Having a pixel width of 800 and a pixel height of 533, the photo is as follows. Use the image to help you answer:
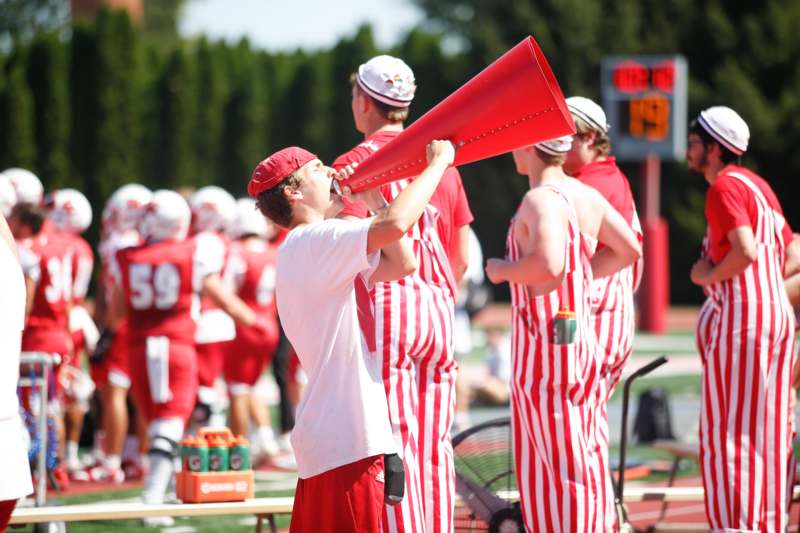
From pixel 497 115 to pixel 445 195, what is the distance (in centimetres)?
118

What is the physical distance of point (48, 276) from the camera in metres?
9.34

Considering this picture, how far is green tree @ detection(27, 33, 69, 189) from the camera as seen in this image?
34.2 meters

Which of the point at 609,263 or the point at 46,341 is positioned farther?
the point at 46,341

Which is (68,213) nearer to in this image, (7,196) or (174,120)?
(7,196)

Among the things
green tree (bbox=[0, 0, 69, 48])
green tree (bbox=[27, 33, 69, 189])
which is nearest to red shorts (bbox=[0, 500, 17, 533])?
green tree (bbox=[27, 33, 69, 189])

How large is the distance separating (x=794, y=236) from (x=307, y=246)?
11.1ft

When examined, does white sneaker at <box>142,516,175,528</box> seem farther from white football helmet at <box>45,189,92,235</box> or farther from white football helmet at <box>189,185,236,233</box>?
white football helmet at <box>45,189,92,235</box>

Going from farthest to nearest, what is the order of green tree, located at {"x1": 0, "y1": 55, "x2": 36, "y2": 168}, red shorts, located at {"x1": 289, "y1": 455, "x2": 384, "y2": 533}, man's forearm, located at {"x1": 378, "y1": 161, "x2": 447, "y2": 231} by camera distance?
green tree, located at {"x1": 0, "y1": 55, "x2": 36, "y2": 168}, red shorts, located at {"x1": 289, "y1": 455, "x2": 384, "y2": 533}, man's forearm, located at {"x1": 378, "y1": 161, "x2": 447, "y2": 231}

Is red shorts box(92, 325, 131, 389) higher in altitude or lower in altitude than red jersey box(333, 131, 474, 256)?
lower

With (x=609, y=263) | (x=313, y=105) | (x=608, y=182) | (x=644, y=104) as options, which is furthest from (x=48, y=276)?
(x=313, y=105)

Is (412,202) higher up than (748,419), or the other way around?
(412,202)

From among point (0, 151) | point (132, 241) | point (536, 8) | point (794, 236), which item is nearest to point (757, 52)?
point (536, 8)

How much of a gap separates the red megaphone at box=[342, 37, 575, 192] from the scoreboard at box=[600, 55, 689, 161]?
21689mm

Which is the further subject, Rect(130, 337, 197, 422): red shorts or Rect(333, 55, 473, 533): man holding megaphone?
Rect(130, 337, 197, 422): red shorts
